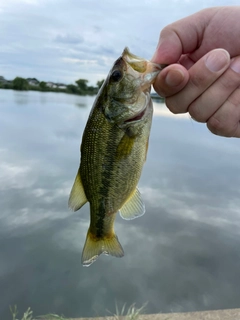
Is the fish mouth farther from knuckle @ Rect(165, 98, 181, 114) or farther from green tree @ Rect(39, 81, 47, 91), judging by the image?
green tree @ Rect(39, 81, 47, 91)

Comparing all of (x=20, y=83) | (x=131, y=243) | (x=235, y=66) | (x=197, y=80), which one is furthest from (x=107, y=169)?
(x=20, y=83)

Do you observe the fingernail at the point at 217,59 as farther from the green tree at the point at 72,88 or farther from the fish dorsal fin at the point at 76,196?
the green tree at the point at 72,88

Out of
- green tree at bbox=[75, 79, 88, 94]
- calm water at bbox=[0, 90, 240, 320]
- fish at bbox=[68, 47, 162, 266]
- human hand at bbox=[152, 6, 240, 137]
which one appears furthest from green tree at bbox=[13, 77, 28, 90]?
fish at bbox=[68, 47, 162, 266]

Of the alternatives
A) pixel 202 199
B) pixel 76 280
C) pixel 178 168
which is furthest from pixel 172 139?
pixel 76 280

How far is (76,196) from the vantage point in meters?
2.19

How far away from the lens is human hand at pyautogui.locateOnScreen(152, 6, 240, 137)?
76.0 inches

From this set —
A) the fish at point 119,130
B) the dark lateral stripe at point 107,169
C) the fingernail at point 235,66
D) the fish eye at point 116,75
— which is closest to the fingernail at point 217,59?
the fingernail at point 235,66

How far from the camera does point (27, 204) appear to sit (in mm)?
10406

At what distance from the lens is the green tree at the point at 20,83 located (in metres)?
53.9

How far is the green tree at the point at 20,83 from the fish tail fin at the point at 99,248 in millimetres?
55819

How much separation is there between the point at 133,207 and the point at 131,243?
695 centimetres

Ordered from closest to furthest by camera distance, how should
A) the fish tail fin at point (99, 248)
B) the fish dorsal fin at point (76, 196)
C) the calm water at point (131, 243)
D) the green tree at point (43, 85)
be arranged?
the fish dorsal fin at point (76, 196) < the fish tail fin at point (99, 248) < the calm water at point (131, 243) < the green tree at point (43, 85)

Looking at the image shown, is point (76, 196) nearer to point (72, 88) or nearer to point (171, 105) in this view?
point (171, 105)

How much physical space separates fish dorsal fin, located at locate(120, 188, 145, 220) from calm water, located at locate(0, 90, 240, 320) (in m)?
5.15
